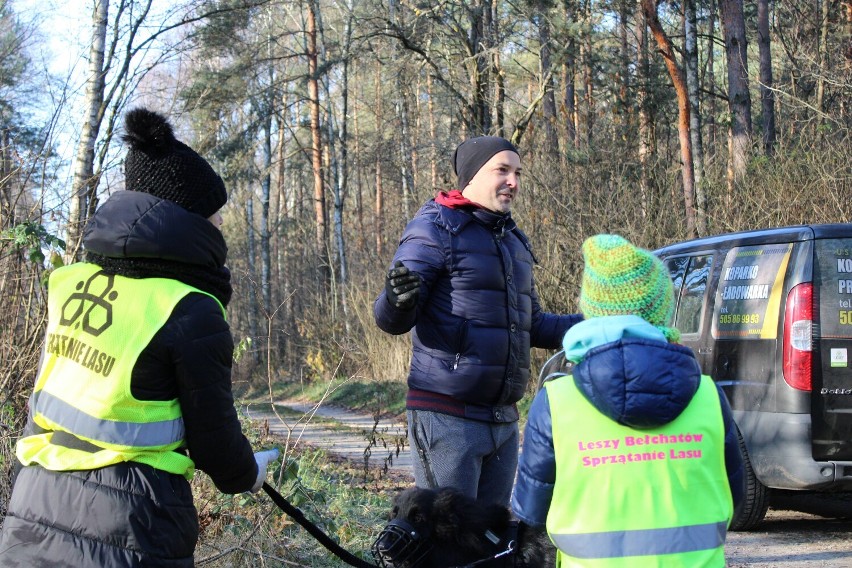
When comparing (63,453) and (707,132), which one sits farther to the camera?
(707,132)

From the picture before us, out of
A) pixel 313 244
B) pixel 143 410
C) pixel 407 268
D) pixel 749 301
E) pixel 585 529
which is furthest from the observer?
pixel 313 244

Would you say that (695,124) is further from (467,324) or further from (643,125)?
(467,324)

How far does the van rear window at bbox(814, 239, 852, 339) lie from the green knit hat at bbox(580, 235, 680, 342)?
12.0 ft

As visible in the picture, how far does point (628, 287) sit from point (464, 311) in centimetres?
121

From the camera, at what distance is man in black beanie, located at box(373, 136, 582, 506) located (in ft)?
11.6

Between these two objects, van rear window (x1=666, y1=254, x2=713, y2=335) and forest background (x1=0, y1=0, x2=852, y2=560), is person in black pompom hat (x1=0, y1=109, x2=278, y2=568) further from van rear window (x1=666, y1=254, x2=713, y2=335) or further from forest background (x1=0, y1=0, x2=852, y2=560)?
van rear window (x1=666, y1=254, x2=713, y2=335)

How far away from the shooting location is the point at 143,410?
2400mm

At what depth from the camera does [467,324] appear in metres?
3.56

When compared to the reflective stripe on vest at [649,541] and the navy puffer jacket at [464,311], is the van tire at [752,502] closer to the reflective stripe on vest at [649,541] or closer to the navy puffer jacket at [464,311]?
the navy puffer jacket at [464,311]

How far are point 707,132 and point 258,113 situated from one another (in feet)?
41.5

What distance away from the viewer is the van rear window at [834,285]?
223 inches

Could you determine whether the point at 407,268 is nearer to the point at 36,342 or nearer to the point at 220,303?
the point at 220,303

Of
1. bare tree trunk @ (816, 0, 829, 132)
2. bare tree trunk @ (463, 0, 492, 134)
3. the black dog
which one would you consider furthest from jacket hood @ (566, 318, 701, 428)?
bare tree trunk @ (463, 0, 492, 134)

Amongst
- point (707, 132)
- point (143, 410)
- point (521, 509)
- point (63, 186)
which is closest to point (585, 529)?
point (521, 509)
